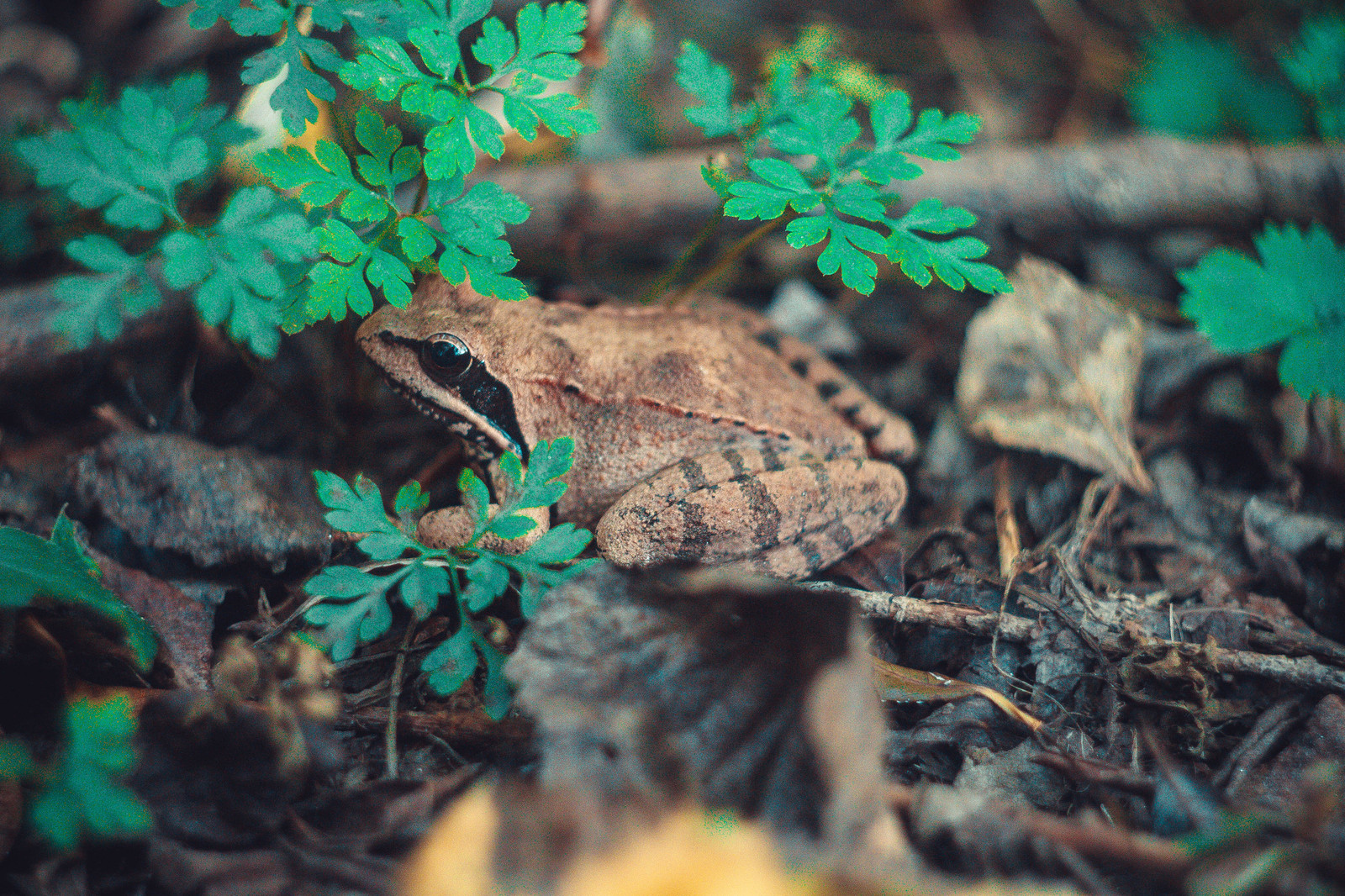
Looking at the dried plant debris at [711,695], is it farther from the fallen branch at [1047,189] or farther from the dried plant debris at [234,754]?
the fallen branch at [1047,189]

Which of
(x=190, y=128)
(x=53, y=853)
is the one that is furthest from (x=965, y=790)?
(x=190, y=128)

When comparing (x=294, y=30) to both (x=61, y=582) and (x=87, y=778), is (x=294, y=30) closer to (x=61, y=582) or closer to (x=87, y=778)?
(x=61, y=582)

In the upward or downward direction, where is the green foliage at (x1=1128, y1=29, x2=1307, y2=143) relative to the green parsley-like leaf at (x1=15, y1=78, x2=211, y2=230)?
upward

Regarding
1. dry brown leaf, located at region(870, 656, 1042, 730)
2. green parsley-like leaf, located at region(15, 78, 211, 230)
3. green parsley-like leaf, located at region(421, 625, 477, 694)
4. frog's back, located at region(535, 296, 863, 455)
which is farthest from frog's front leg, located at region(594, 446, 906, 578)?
Answer: green parsley-like leaf, located at region(15, 78, 211, 230)

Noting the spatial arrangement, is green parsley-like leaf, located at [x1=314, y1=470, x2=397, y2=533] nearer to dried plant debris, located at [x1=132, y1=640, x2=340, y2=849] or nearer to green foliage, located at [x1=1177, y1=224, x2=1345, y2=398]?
dried plant debris, located at [x1=132, y1=640, x2=340, y2=849]

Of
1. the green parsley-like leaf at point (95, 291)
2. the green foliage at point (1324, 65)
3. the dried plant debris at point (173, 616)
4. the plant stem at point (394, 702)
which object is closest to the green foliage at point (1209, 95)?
the green foliage at point (1324, 65)

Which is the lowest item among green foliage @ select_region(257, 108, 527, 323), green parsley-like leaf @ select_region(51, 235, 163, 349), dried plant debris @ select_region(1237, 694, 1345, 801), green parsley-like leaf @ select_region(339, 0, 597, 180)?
dried plant debris @ select_region(1237, 694, 1345, 801)
